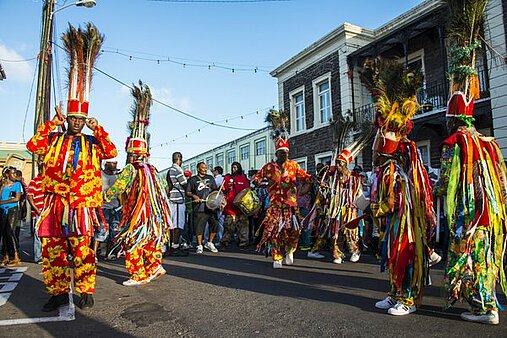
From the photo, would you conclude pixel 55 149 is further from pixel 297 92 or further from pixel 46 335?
pixel 297 92

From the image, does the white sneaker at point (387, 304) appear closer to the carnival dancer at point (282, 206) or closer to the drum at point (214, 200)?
the carnival dancer at point (282, 206)

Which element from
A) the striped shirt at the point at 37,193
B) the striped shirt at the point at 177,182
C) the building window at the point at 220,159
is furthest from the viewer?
the building window at the point at 220,159

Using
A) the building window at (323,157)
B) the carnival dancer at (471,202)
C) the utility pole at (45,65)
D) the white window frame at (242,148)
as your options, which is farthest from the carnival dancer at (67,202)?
the white window frame at (242,148)

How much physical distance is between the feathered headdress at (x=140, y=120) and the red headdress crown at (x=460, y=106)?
3.99m

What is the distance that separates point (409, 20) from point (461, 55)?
12.4m

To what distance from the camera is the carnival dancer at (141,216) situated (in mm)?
5340

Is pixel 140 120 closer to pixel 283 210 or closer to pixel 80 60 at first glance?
pixel 80 60

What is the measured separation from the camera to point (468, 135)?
11.8 feet

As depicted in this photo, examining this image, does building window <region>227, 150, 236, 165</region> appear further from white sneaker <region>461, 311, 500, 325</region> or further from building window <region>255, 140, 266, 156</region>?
white sneaker <region>461, 311, 500, 325</region>

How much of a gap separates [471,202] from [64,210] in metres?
3.82

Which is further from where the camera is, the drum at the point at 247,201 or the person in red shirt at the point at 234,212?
the person in red shirt at the point at 234,212

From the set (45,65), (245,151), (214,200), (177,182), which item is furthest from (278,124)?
(245,151)

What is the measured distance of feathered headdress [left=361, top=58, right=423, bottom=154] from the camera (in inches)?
157

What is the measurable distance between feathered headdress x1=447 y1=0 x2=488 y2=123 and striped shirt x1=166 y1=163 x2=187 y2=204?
19.3ft
